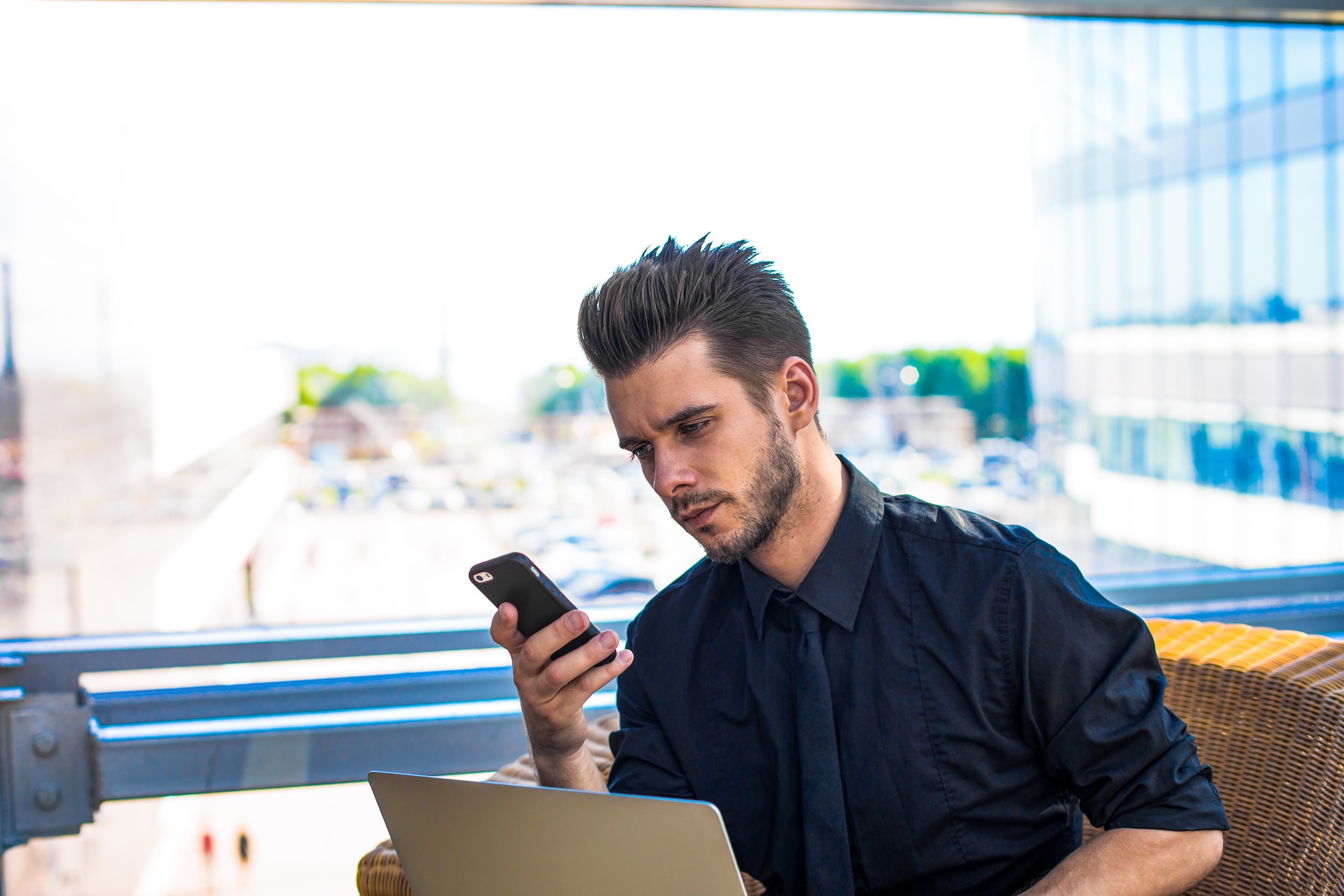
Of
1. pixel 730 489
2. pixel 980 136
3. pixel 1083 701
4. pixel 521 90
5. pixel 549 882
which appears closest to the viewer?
pixel 549 882

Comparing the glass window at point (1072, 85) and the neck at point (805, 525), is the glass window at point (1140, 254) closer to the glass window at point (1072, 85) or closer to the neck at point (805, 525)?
the glass window at point (1072, 85)

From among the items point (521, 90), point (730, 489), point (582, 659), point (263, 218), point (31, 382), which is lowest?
point (582, 659)

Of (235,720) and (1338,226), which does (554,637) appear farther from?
(1338,226)

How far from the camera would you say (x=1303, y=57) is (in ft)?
9.96

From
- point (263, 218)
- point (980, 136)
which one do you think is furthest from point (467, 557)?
point (980, 136)

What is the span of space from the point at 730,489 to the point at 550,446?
1.29 meters

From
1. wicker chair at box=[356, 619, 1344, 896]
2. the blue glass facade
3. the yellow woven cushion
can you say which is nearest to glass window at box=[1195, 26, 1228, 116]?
the blue glass facade

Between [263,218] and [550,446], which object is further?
[550,446]

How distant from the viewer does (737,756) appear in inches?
55.3

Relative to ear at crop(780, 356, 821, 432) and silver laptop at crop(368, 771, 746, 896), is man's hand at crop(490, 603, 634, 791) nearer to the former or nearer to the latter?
silver laptop at crop(368, 771, 746, 896)

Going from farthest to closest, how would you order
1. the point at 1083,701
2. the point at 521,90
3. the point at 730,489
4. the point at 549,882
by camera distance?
the point at 521,90 < the point at 730,489 < the point at 1083,701 < the point at 549,882

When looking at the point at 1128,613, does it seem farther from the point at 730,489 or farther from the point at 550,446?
the point at 550,446

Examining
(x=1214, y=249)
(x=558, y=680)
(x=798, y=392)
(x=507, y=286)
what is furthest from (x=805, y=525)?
(x=1214, y=249)

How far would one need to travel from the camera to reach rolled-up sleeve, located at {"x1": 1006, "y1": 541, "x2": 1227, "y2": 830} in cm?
113
